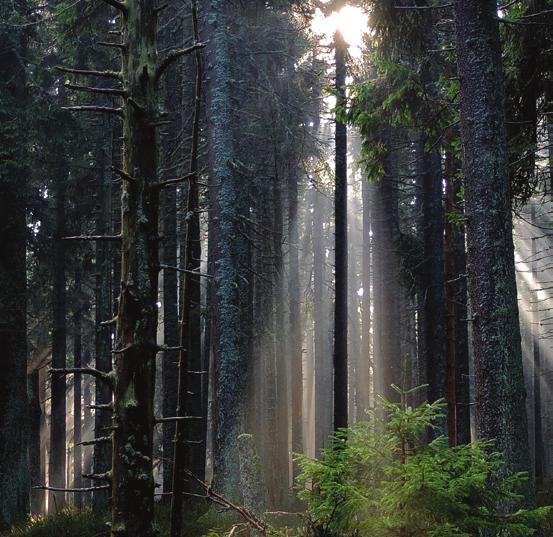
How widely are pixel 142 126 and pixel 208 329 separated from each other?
18147 millimetres

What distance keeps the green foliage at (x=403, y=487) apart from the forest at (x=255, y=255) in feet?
0.06

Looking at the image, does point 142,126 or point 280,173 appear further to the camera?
point 280,173

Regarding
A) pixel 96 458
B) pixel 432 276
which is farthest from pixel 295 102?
pixel 96 458

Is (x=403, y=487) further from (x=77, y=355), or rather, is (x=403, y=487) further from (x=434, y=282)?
(x=77, y=355)

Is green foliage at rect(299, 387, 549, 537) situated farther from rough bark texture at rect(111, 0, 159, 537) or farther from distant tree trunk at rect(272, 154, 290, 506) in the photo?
distant tree trunk at rect(272, 154, 290, 506)

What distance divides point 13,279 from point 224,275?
6.00 m

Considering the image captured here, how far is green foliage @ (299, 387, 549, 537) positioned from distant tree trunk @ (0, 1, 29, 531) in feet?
39.9

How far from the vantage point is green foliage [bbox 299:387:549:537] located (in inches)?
149

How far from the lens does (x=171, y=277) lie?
51.6 feet

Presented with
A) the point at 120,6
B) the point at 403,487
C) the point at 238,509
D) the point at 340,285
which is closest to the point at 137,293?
the point at 238,509

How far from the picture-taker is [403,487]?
12.2 feet

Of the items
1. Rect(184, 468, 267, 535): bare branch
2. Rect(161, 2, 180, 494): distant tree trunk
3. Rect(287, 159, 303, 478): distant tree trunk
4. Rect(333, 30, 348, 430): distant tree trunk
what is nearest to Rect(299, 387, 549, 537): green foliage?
Rect(184, 468, 267, 535): bare branch

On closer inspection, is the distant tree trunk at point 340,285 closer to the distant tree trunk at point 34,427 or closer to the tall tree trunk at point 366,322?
the distant tree trunk at point 34,427

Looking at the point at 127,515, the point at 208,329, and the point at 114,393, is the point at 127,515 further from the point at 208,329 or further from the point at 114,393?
the point at 208,329
